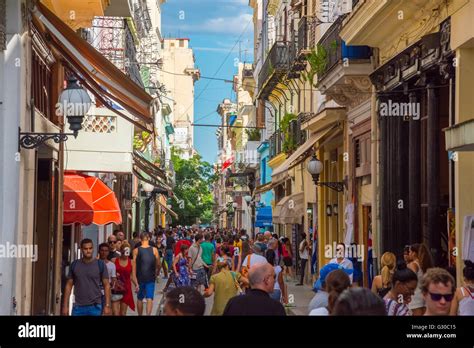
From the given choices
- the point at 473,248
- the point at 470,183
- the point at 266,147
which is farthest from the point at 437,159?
the point at 266,147

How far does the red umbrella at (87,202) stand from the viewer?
70.1ft

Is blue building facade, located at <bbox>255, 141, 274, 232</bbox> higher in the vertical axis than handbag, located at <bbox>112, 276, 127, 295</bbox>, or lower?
higher

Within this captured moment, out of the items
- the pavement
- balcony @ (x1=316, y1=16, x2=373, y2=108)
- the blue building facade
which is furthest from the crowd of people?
the blue building facade

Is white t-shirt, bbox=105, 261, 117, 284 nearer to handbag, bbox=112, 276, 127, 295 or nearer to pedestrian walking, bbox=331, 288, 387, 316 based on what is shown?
handbag, bbox=112, 276, 127, 295

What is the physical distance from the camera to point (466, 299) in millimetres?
10109

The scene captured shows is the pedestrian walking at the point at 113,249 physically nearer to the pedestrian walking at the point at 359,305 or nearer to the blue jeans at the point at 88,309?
the blue jeans at the point at 88,309

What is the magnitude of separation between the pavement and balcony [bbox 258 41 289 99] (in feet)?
31.8

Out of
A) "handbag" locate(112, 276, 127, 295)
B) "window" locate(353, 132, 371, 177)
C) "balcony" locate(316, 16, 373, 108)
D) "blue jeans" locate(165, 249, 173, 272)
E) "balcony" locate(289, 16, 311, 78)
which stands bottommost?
"handbag" locate(112, 276, 127, 295)

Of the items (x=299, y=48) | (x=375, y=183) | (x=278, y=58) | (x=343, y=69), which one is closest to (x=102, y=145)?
(x=343, y=69)

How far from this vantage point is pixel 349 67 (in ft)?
76.8

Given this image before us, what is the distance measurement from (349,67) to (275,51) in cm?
1890

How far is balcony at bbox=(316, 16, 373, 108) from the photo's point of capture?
23.4 meters
